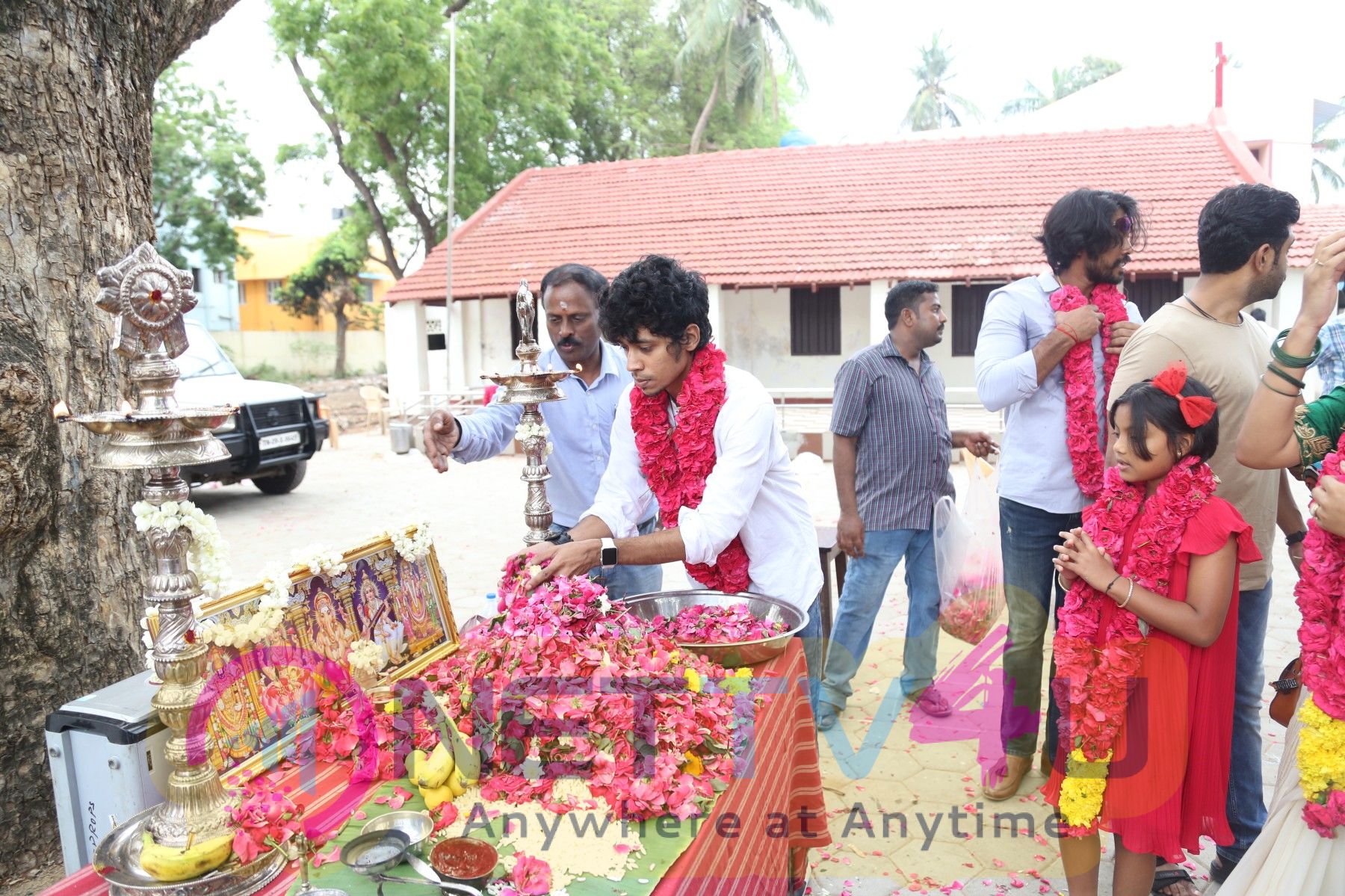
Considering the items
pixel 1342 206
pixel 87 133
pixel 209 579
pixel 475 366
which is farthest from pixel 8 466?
pixel 1342 206

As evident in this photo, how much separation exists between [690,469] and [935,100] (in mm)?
38712

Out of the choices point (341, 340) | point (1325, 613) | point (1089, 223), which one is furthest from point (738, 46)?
point (1325, 613)

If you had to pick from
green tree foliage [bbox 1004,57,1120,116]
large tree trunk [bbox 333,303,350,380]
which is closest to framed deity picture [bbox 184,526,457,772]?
large tree trunk [bbox 333,303,350,380]

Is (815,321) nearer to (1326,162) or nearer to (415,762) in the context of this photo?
(415,762)

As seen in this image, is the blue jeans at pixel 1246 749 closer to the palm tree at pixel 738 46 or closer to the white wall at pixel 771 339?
the white wall at pixel 771 339

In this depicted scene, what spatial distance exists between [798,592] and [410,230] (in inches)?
812

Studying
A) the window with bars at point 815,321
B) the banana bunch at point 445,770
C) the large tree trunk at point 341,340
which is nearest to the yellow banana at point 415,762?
the banana bunch at point 445,770

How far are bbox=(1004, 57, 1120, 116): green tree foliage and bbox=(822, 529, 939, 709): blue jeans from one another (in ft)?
126

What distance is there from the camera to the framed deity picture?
1.88m

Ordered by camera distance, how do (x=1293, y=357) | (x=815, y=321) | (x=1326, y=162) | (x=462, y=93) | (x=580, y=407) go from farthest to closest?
1. (x=1326, y=162)
2. (x=462, y=93)
3. (x=815, y=321)
4. (x=580, y=407)
5. (x=1293, y=357)

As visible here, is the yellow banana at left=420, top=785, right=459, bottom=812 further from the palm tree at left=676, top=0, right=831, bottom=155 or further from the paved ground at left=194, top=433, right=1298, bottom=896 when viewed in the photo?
the palm tree at left=676, top=0, right=831, bottom=155

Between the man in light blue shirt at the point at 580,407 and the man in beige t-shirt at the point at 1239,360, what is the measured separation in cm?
178

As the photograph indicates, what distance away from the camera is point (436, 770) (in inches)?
70.4

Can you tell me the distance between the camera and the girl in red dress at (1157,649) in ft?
7.38
